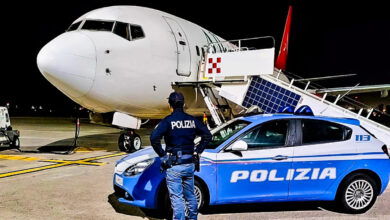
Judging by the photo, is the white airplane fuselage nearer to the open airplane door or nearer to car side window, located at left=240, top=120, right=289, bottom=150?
the open airplane door

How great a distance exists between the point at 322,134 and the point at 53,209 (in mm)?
4130

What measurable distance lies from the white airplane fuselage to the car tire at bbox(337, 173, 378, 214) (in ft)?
19.1

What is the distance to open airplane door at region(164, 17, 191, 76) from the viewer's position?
33.7 ft

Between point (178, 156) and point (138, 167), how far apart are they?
1349 mm

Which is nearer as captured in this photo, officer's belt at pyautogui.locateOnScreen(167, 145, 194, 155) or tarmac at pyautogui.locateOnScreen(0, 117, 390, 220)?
officer's belt at pyautogui.locateOnScreen(167, 145, 194, 155)

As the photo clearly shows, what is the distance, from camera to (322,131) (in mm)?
5242

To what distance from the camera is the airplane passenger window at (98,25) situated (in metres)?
9.33

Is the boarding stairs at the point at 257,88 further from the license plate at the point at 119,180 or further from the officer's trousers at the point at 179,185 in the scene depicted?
the officer's trousers at the point at 179,185

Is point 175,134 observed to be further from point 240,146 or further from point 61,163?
point 61,163

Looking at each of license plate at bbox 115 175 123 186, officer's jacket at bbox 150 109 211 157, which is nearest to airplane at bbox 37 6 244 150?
license plate at bbox 115 175 123 186

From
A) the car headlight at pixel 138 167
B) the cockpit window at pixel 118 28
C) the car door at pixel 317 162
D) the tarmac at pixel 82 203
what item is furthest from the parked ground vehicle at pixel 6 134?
the car door at pixel 317 162

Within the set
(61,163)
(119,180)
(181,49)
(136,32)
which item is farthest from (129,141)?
(119,180)

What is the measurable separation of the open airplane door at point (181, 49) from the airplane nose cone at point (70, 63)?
2.73 metres

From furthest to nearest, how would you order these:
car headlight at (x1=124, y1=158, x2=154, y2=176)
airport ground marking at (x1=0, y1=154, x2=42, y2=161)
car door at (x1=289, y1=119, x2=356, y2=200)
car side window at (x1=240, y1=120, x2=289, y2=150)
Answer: airport ground marking at (x1=0, y1=154, x2=42, y2=161)
car side window at (x1=240, y1=120, x2=289, y2=150)
car door at (x1=289, y1=119, x2=356, y2=200)
car headlight at (x1=124, y1=158, x2=154, y2=176)
